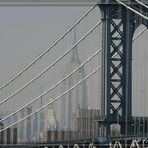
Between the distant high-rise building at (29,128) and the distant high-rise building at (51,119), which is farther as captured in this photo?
the distant high-rise building at (51,119)

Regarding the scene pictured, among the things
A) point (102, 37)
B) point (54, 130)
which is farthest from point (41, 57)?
point (54, 130)

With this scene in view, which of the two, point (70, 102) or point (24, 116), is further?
point (70, 102)

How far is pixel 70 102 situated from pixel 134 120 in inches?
442

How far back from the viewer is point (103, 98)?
4528cm

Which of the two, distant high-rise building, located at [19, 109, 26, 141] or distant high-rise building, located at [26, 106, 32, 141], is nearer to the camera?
distant high-rise building, located at [26, 106, 32, 141]

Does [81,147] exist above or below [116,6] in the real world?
below

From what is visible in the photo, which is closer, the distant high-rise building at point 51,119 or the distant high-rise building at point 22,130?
the distant high-rise building at point 22,130

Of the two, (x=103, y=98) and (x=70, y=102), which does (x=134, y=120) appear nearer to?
(x=103, y=98)

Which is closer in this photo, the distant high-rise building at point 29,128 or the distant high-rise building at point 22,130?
the distant high-rise building at point 29,128

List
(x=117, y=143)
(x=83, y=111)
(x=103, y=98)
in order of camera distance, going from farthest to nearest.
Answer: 1. (x=83, y=111)
2. (x=103, y=98)
3. (x=117, y=143)

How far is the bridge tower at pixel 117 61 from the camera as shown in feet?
147

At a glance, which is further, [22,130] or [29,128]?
[22,130]

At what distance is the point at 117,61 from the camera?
4631 cm

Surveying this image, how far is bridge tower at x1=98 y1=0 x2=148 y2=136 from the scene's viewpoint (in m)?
44.8
